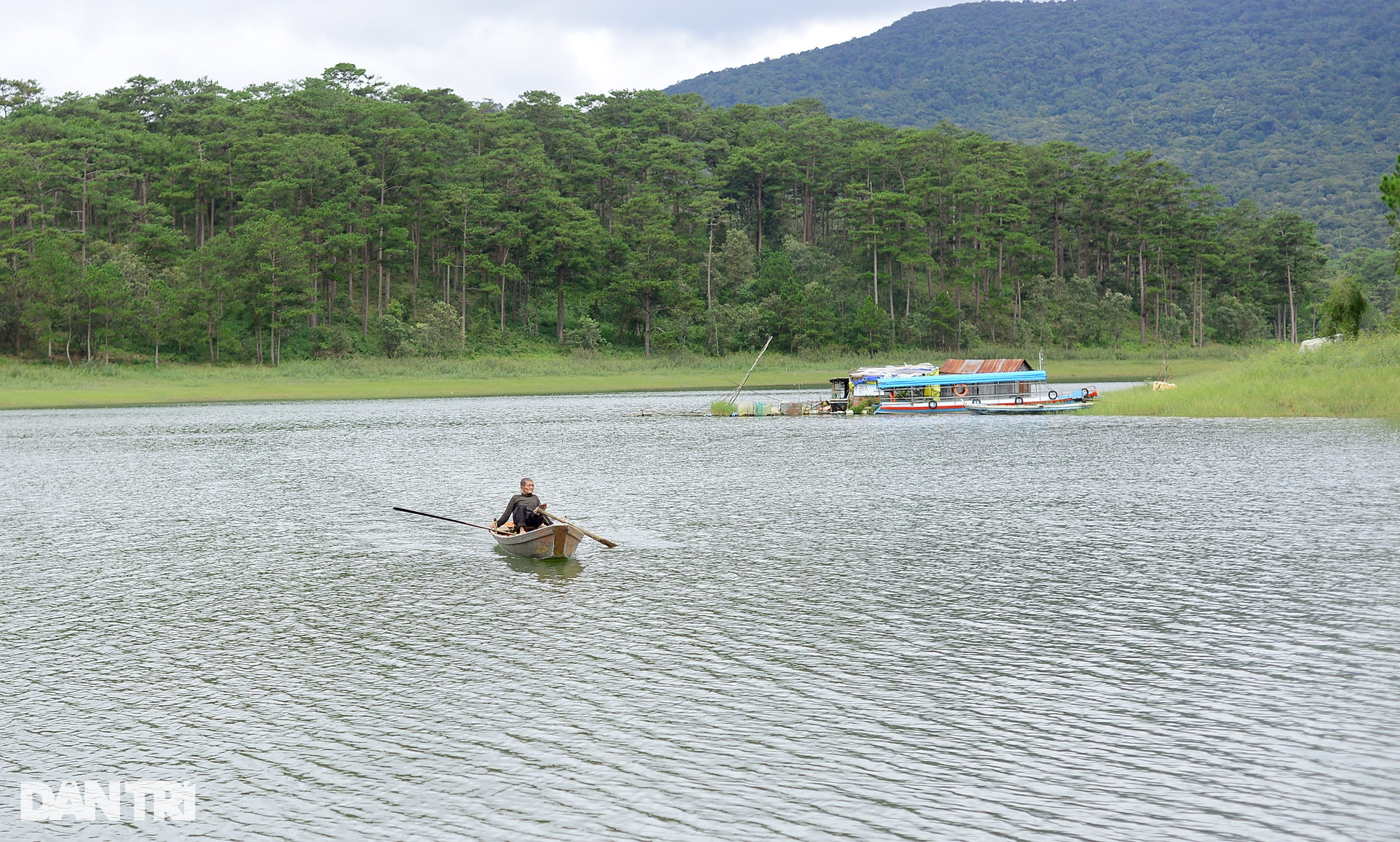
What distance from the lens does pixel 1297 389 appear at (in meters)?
62.1

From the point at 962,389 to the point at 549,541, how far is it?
208 feet

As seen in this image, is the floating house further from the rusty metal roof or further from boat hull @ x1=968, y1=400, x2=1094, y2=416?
boat hull @ x1=968, y1=400, x2=1094, y2=416

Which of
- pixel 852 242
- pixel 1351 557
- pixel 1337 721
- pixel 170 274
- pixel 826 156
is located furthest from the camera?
pixel 826 156

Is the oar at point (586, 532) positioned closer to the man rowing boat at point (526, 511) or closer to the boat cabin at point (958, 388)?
the man rowing boat at point (526, 511)

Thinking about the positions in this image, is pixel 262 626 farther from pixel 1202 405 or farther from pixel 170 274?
pixel 170 274

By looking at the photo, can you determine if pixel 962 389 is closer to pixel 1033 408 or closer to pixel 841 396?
pixel 1033 408

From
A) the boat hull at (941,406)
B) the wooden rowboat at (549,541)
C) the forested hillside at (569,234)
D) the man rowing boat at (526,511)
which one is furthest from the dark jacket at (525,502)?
the forested hillside at (569,234)

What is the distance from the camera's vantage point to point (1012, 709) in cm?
1475

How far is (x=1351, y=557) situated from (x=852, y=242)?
11423cm

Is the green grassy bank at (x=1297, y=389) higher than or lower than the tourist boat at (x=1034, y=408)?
higher

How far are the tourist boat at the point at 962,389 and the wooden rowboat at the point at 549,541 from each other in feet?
191

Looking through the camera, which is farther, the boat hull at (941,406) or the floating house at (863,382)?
the floating house at (863,382)

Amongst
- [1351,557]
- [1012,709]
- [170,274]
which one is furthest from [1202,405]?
[170,274]

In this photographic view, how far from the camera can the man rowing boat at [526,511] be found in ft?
87.9
